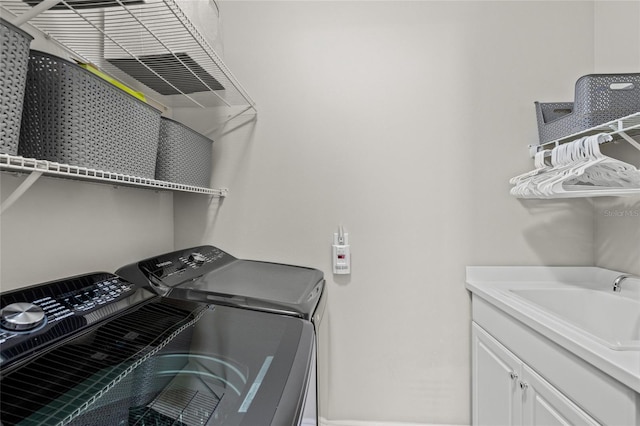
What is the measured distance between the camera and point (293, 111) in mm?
2004

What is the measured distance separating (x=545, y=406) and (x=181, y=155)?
5.56 feet

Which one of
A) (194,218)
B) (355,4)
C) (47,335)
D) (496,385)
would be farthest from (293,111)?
(496,385)

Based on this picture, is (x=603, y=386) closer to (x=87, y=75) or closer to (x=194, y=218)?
(x=87, y=75)

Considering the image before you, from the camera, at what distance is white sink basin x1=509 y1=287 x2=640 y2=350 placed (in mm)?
1487

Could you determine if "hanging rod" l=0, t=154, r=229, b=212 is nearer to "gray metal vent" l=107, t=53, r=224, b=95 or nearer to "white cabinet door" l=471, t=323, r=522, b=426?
"gray metal vent" l=107, t=53, r=224, b=95

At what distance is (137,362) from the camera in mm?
792

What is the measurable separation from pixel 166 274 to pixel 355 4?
1.71 metres

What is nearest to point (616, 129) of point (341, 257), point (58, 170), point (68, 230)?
point (341, 257)

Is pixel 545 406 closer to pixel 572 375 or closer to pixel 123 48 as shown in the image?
pixel 572 375

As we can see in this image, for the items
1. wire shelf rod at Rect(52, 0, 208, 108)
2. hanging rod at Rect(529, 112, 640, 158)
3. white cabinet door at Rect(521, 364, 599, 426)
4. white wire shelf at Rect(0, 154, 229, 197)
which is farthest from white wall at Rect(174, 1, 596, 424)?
white wire shelf at Rect(0, 154, 229, 197)

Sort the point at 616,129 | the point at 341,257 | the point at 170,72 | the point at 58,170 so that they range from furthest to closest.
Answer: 1. the point at 341,257
2. the point at 170,72
3. the point at 616,129
4. the point at 58,170

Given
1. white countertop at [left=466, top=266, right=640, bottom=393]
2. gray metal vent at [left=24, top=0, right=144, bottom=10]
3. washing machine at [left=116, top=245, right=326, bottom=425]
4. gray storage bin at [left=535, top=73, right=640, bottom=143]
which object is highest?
gray metal vent at [left=24, top=0, right=144, bottom=10]

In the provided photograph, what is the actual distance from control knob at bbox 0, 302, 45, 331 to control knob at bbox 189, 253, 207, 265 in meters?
0.86

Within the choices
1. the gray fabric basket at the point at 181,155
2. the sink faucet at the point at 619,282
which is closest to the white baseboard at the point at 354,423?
the sink faucet at the point at 619,282
